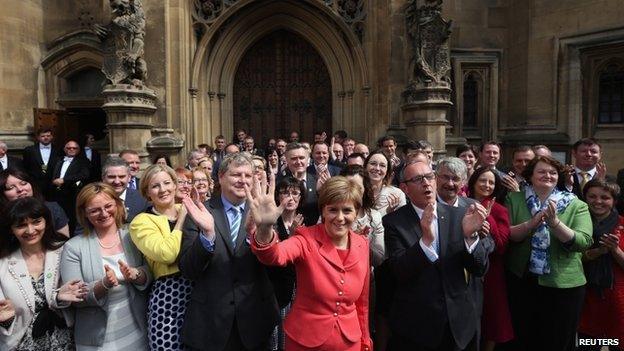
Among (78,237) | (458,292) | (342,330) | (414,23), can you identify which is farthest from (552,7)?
(78,237)

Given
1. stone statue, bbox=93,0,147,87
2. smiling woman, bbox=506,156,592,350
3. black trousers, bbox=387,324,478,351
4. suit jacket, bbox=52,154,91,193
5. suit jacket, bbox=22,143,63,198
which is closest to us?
black trousers, bbox=387,324,478,351

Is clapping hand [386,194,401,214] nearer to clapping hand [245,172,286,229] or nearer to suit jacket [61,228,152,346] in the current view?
clapping hand [245,172,286,229]

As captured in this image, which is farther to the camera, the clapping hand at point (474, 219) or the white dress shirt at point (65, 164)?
the white dress shirt at point (65, 164)

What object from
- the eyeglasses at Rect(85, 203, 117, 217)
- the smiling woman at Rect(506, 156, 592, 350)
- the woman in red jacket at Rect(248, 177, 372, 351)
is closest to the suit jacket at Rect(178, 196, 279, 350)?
the woman in red jacket at Rect(248, 177, 372, 351)

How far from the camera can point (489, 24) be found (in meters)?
9.70

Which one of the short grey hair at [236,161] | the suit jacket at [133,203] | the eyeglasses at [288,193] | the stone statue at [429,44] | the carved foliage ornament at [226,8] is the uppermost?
the carved foliage ornament at [226,8]

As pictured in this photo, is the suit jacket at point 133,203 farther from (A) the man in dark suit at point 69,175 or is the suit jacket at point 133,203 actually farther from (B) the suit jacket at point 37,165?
(B) the suit jacket at point 37,165

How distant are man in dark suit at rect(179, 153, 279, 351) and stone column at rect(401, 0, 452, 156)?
5.82m

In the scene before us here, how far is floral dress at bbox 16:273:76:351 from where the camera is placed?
8.18 feet

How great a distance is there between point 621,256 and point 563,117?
6.82 meters

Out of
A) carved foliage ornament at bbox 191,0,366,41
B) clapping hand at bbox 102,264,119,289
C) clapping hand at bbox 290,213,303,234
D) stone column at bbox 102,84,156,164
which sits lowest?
clapping hand at bbox 102,264,119,289

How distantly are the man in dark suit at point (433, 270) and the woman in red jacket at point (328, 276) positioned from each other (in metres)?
0.39

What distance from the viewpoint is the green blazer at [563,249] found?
304 centimetres

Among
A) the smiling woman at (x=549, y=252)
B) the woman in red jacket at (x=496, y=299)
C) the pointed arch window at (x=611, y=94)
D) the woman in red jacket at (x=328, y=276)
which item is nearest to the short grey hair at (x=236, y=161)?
the woman in red jacket at (x=328, y=276)
